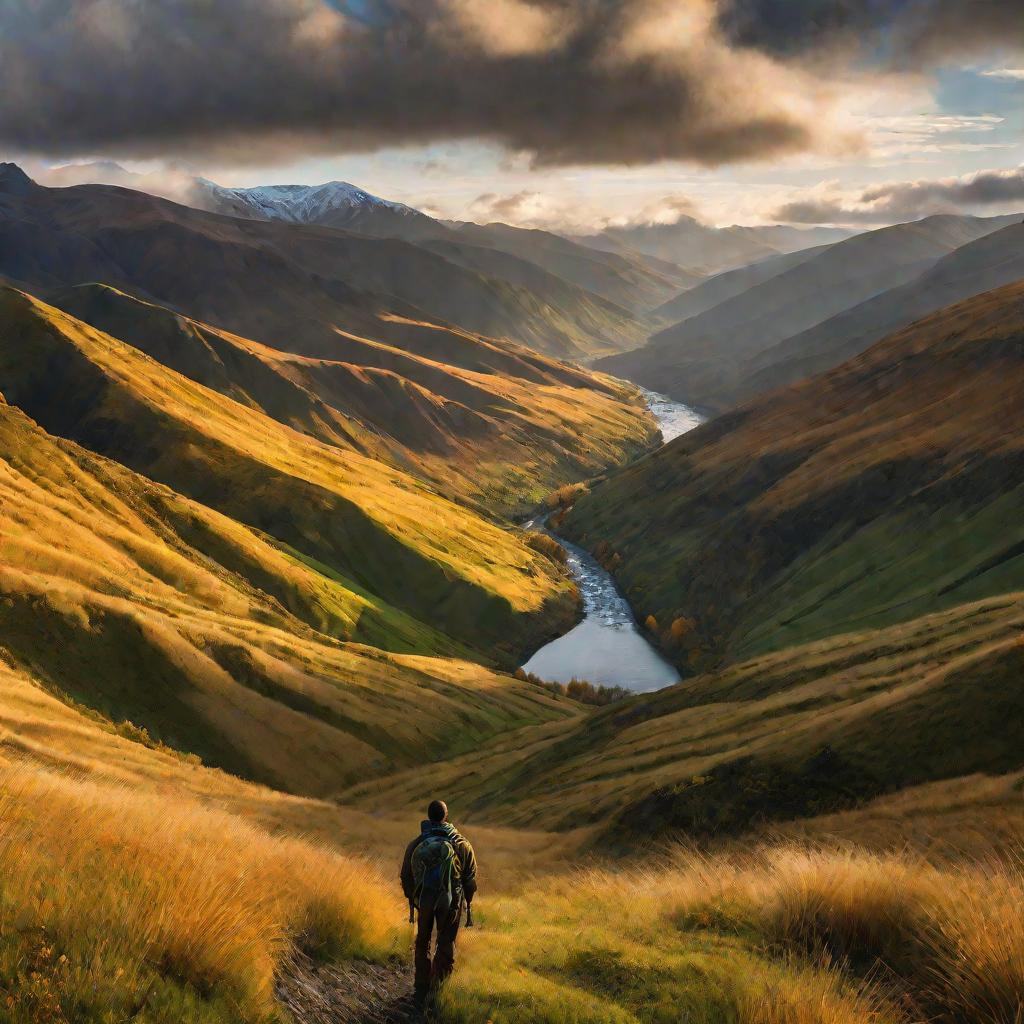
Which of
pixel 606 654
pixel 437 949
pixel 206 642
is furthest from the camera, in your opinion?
pixel 606 654

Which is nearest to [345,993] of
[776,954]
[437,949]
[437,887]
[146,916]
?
[437,949]

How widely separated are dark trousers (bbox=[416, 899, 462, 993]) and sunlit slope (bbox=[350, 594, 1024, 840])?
17.0m

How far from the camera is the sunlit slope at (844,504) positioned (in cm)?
9550

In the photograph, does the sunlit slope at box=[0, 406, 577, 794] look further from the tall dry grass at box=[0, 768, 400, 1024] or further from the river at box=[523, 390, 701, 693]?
the tall dry grass at box=[0, 768, 400, 1024]

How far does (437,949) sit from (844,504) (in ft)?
418

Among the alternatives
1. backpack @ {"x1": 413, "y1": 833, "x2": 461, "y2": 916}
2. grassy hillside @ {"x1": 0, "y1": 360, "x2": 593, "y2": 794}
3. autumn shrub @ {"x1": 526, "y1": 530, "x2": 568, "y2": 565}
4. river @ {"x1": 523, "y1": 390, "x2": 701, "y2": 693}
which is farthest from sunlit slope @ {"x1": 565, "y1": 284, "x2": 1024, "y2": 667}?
backpack @ {"x1": 413, "y1": 833, "x2": 461, "y2": 916}

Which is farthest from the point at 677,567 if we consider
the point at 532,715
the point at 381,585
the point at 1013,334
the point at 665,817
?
the point at 665,817

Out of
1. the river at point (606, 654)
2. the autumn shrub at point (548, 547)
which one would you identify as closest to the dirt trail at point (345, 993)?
the river at point (606, 654)

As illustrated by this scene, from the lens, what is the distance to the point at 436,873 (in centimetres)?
1172

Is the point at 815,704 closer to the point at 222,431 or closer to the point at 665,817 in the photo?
the point at 665,817

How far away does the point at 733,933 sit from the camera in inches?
510

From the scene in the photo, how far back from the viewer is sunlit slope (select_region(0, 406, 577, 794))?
5728 cm

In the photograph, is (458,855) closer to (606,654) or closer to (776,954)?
(776,954)

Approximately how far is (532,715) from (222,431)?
8018cm
